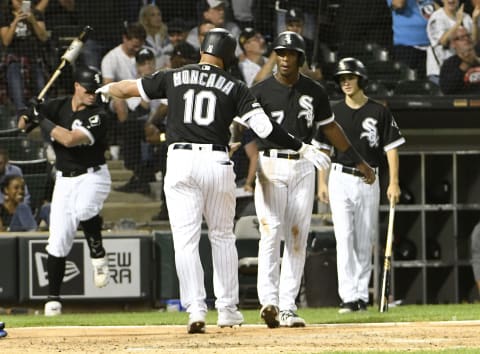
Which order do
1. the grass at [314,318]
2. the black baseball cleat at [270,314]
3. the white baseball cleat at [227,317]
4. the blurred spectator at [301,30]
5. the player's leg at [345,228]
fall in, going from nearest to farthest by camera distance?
1. the white baseball cleat at [227,317]
2. the black baseball cleat at [270,314]
3. the grass at [314,318]
4. the player's leg at [345,228]
5. the blurred spectator at [301,30]

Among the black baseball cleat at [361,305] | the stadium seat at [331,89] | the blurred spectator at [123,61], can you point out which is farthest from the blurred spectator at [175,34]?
the black baseball cleat at [361,305]

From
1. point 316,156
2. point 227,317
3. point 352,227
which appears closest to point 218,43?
point 316,156

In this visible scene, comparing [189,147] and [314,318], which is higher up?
[189,147]

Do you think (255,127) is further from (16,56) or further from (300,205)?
(16,56)

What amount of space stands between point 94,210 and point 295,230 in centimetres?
322

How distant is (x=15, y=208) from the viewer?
13.9m

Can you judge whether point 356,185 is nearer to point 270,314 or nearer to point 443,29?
point 270,314

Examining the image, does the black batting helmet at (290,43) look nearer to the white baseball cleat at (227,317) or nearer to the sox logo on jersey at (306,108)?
the sox logo on jersey at (306,108)

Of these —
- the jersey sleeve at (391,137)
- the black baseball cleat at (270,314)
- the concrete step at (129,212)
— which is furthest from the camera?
the concrete step at (129,212)

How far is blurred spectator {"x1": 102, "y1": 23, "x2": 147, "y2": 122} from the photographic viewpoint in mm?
15680

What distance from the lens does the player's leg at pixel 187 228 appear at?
8164mm

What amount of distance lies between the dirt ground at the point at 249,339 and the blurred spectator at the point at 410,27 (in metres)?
8.04

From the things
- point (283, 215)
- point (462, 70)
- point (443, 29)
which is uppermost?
point (443, 29)

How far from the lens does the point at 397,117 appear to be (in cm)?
1341
